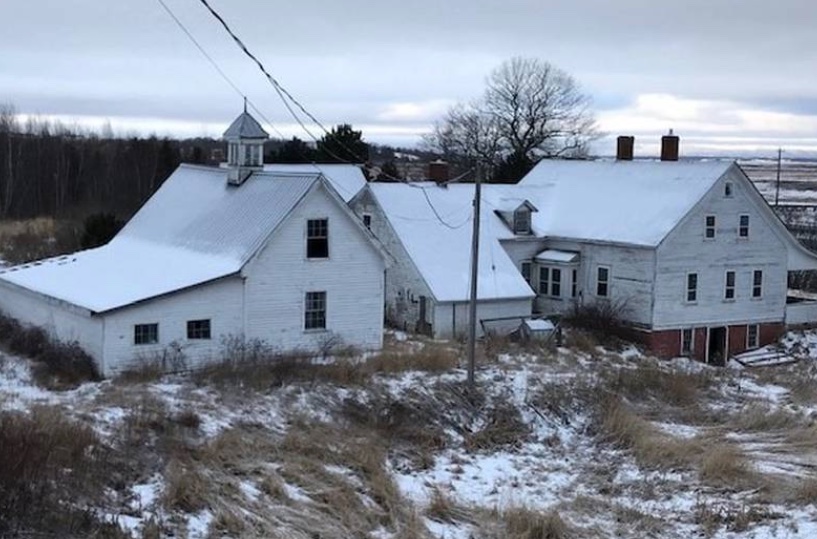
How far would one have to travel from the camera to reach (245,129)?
1232 inches

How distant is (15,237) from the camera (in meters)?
49.0

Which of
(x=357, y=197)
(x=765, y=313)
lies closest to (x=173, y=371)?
(x=357, y=197)

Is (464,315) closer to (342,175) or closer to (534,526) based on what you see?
(342,175)

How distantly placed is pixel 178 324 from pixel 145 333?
0.85 metres

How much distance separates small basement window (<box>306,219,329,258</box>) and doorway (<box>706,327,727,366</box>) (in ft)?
53.1

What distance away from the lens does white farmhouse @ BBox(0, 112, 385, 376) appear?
25.9m

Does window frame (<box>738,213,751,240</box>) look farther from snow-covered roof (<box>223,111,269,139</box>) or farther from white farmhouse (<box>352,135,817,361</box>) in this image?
snow-covered roof (<box>223,111,269,139</box>)

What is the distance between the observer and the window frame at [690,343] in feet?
122

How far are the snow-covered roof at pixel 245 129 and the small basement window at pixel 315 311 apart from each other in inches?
216

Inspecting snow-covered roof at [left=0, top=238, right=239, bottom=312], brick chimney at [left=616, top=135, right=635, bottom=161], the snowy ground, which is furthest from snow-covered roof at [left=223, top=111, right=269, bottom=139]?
brick chimney at [left=616, top=135, right=635, bottom=161]

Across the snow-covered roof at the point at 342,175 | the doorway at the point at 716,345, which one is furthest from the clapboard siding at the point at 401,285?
the doorway at the point at 716,345

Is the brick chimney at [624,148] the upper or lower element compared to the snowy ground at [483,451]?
upper

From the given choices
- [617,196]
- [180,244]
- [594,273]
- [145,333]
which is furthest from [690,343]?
[145,333]

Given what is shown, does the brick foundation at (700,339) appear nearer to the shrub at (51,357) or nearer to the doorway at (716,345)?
the doorway at (716,345)
